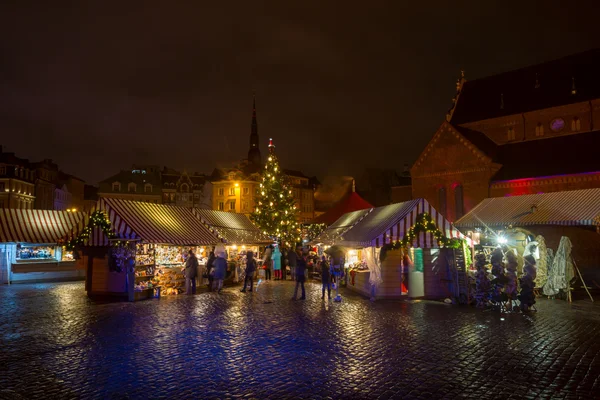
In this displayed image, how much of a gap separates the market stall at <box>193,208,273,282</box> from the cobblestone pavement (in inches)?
322

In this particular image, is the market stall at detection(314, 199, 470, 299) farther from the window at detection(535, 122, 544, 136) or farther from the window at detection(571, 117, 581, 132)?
the window at detection(535, 122, 544, 136)

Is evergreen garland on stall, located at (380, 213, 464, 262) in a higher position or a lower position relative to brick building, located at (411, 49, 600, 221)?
lower

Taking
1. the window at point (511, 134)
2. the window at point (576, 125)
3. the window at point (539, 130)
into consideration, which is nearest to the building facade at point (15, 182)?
the window at point (511, 134)

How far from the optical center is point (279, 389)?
22.8 ft

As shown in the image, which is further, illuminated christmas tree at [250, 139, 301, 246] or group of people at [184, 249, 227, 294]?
illuminated christmas tree at [250, 139, 301, 246]

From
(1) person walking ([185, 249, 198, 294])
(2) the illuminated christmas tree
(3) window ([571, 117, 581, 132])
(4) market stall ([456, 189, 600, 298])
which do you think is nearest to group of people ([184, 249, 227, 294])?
(1) person walking ([185, 249, 198, 294])

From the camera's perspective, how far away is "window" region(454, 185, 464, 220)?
35719 millimetres

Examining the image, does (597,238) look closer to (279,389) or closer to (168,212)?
(168,212)

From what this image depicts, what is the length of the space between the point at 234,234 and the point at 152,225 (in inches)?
242

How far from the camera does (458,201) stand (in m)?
36.0

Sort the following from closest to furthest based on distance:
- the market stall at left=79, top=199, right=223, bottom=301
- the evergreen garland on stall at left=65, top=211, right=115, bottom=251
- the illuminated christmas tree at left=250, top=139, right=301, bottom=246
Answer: the market stall at left=79, top=199, right=223, bottom=301 → the evergreen garland on stall at left=65, top=211, right=115, bottom=251 → the illuminated christmas tree at left=250, top=139, right=301, bottom=246

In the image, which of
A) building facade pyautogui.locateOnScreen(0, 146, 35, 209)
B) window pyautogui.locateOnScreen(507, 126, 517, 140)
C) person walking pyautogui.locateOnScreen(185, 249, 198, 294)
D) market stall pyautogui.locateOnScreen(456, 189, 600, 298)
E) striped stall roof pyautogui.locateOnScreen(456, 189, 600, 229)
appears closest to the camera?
market stall pyautogui.locateOnScreen(456, 189, 600, 298)

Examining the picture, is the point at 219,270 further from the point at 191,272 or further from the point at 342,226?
the point at 342,226

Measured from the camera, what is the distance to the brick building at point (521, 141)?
31.8m
